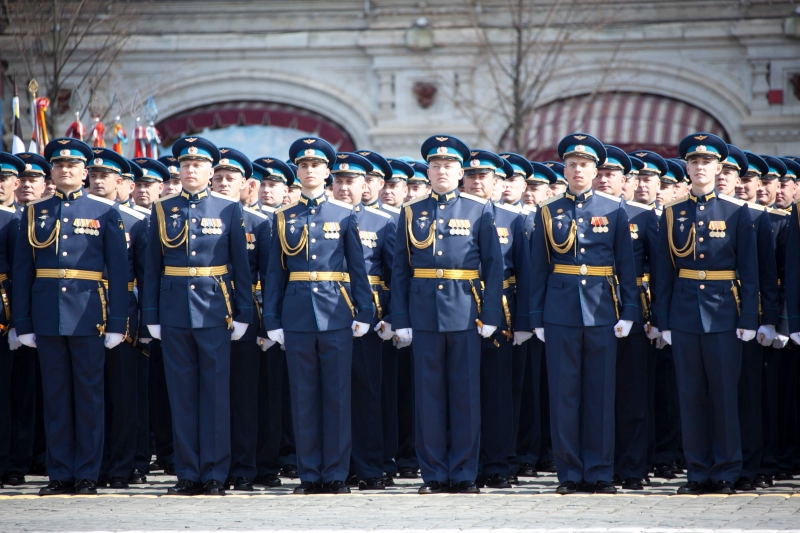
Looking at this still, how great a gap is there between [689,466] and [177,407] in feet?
11.0

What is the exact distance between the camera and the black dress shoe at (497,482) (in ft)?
26.1

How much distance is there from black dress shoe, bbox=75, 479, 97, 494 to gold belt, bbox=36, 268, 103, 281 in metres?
1.35

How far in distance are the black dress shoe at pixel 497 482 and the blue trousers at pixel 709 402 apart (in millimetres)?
1237

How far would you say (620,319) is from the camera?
24.8 feet

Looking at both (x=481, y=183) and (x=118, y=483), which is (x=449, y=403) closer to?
(x=481, y=183)

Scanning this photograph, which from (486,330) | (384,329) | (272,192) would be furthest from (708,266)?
(272,192)

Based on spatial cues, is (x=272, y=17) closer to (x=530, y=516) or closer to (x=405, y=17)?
(x=405, y=17)

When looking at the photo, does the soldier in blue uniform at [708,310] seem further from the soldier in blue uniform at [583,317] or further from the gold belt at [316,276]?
the gold belt at [316,276]

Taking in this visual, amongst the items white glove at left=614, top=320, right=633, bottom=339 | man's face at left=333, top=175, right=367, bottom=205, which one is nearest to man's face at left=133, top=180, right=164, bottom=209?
man's face at left=333, top=175, right=367, bottom=205

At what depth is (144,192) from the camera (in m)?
9.38

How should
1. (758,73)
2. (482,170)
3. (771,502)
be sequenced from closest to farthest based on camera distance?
1. (771,502)
2. (482,170)
3. (758,73)

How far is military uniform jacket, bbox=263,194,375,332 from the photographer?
7664mm

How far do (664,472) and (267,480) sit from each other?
2.89m

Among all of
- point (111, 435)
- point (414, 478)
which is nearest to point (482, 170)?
point (414, 478)
